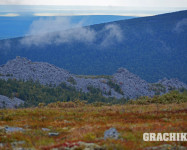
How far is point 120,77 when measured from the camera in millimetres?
74562

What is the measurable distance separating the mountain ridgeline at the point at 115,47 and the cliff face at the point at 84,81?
40545 mm

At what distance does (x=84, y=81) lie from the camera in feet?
221

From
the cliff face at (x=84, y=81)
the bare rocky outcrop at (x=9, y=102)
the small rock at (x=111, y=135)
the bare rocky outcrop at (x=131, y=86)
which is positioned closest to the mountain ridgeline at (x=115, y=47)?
the bare rocky outcrop at (x=131, y=86)

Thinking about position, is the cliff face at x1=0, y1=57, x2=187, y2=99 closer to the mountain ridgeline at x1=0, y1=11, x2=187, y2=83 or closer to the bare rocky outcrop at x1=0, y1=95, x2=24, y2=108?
the bare rocky outcrop at x1=0, y1=95, x2=24, y2=108

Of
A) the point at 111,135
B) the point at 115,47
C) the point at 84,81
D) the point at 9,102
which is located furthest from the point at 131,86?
the point at 115,47

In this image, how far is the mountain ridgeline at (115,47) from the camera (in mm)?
122312

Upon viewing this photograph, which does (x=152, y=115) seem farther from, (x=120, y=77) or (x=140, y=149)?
(x=120, y=77)

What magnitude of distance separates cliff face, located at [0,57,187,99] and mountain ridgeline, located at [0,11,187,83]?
40545 millimetres

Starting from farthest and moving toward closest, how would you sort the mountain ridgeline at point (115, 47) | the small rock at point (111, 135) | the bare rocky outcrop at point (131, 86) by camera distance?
the mountain ridgeline at point (115, 47)
the bare rocky outcrop at point (131, 86)
the small rock at point (111, 135)

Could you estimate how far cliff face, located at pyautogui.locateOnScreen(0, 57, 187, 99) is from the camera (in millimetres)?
64312

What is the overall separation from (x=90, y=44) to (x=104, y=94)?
8673 centimetres

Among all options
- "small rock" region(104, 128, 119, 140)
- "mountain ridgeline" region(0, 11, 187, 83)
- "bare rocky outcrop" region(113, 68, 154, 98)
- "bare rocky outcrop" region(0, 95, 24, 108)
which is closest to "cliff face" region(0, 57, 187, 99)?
"bare rocky outcrop" region(113, 68, 154, 98)

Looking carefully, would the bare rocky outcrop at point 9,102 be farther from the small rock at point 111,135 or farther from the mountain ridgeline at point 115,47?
the mountain ridgeline at point 115,47

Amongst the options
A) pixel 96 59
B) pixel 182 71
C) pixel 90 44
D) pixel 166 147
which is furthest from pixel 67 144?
pixel 90 44
